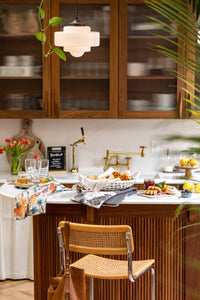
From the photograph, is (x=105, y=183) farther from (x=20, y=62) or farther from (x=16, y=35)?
(x=16, y=35)

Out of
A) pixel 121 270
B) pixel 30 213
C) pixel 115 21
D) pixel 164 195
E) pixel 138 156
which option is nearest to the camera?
pixel 121 270

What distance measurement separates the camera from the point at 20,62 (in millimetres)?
4184

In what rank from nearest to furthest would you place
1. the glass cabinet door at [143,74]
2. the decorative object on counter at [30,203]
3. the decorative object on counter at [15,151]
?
the decorative object on counter at [30,203]
the glass cabinet door at [143,74]
the decorative object on counter at [15,151]

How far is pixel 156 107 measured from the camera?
416 cm

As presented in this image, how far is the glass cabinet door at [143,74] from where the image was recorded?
4.12m

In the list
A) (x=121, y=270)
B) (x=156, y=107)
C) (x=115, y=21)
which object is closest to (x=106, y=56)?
(x=115, y=21)

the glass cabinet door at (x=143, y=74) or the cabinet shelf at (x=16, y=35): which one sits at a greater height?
the cabinet shelf at (x=16, y=35)

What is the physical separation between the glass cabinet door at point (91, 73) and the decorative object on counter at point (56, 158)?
15.3 inches

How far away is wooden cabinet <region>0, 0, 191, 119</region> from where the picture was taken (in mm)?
4121

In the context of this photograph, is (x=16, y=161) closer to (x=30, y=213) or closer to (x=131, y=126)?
(x=131, y=126)

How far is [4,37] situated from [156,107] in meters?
1.46

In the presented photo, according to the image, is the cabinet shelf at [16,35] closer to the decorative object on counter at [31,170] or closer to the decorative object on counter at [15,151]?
the decorative object on counter at [15,151]

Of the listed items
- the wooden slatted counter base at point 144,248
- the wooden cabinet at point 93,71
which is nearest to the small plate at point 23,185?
the wooden slatted counter base at point 144,248

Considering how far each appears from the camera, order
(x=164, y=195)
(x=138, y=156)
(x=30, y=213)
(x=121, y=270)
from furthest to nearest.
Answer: (x=138, y=156)
(x=164, y=195)
(x=30, y=213)
(x=121, y=270)
